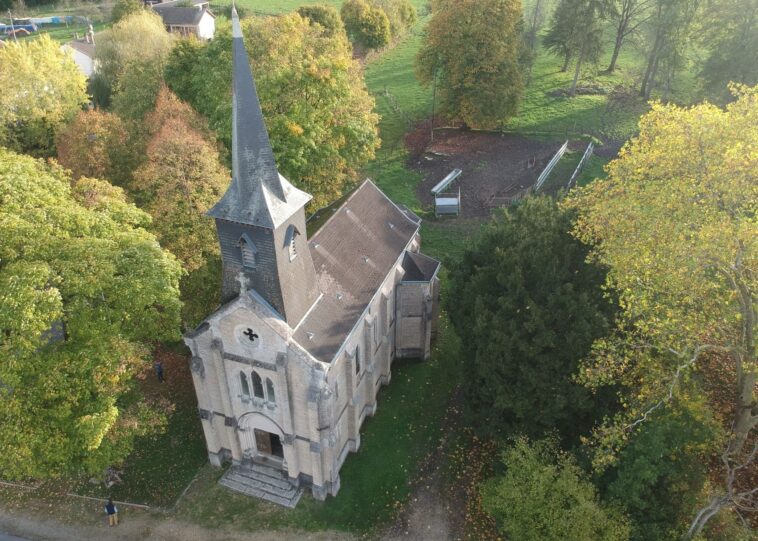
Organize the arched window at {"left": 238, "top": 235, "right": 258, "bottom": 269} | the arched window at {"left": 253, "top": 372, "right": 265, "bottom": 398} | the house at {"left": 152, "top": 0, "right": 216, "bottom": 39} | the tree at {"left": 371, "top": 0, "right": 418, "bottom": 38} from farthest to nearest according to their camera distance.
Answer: the tree at {"left": 371, "top": 0, "right": 418, "bottom": 38}
the house at {"left": 152, "top": 0, "right": 216, "bottom": 39}
the arched window at {"left": 253, "top": 372, "right": 265, "bottom": 398}
the arched window at {"left": 238, "top": 235, "right": 258, "bottom": 269}

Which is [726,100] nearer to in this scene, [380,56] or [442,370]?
[442,370]

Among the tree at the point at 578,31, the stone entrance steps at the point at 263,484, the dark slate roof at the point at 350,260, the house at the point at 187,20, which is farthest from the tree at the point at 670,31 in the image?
the house at the point at 187,20

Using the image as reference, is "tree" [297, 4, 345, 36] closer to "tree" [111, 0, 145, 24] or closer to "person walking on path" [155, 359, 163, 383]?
"tree" [111, 0, 145, 24]

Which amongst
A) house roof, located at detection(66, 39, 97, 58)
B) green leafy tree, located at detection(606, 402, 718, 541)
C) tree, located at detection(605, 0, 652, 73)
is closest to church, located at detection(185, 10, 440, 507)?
green leafy tree, located at detection(606, 402, 718, 541)

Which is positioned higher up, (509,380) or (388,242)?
(388,242)

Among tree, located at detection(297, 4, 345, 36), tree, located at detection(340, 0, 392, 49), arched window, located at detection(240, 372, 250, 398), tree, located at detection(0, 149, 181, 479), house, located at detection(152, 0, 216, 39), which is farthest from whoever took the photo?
house, located at detection(152, 0, 216, 39)

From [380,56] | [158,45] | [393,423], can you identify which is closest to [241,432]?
[393,423]
